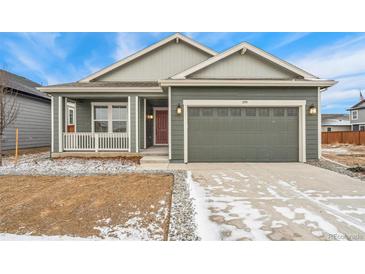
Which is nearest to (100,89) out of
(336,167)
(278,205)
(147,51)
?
(147,51)

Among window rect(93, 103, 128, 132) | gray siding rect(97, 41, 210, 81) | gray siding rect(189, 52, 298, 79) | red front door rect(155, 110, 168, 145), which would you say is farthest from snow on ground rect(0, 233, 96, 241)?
gray siding rect(97, 41, 210, 81)

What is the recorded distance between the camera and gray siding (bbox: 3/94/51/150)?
12.0 metres

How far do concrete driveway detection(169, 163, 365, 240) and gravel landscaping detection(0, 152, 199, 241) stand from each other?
19 cm

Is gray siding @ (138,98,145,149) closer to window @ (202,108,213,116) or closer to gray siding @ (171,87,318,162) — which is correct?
gray siding @ (171,87,318,162)

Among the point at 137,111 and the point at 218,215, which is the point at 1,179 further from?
the point at 218,215

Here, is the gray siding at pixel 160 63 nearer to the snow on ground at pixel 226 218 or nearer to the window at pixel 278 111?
the window at pixel 278 111

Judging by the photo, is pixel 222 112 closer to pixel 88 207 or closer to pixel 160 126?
pixel 160 126

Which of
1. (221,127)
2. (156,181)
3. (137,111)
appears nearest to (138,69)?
(137,111)

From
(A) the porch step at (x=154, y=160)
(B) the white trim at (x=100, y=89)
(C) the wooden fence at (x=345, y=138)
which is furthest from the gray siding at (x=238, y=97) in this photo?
(C) the wooden fence at (x=345, y=138)

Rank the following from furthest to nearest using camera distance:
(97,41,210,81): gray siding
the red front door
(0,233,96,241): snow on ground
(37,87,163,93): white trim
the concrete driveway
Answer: the red front door → (97,41,210,81): gray siding → (37,87,163,93): white trim → the concrete driveway → (0,233,96,241): snow on ground

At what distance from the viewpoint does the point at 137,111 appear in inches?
357

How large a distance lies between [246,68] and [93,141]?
748 cm

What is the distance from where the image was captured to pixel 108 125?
10594 millimetres

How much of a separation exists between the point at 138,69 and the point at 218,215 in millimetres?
10016
